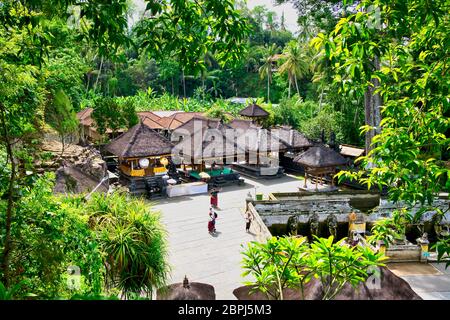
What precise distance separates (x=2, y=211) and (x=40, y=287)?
857mm

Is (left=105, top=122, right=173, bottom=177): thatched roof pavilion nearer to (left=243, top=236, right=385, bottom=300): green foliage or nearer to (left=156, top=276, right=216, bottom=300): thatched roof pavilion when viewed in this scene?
(left=156, top=276, right=216, bottom=300): thatched roof pavilion

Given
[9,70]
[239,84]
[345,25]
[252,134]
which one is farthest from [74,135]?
[239,84]

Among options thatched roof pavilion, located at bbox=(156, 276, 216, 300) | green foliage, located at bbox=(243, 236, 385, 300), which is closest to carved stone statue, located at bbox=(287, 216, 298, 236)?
thatched roof pavilion, located at bbox=(156, 276, 216, 300)

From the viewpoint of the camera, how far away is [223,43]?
15.9ft

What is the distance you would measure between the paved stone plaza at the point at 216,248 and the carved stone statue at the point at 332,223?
2940mm

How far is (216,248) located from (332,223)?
4.85 metres

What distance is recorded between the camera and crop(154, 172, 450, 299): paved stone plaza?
463 inches

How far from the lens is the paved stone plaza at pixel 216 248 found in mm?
11758

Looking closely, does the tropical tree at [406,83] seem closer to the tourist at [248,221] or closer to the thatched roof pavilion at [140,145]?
the tourist at [248,221]

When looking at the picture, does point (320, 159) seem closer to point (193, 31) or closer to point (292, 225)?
point (292, 225)

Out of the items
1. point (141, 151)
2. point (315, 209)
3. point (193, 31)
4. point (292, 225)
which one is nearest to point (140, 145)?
point (141, 151)

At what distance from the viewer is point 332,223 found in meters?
16.3

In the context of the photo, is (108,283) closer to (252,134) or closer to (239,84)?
(252,134)

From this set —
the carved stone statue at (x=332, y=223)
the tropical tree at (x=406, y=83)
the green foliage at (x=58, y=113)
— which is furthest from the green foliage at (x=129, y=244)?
the carved stone statue at (x=332, y=223)
